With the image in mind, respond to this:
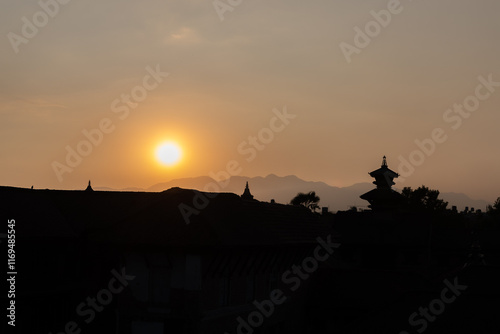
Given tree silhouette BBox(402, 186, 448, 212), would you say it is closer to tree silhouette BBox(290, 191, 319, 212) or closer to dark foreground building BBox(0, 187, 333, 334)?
tree silhouette BBox(290, 191, 319, 212)

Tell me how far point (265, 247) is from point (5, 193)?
15.7 m

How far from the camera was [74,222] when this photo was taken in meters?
43.1

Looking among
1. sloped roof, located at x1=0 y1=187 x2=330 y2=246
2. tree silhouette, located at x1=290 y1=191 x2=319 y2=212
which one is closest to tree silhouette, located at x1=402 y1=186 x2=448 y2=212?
tree silhouette, located at x1=290 y1=191 x2=319 y2=212

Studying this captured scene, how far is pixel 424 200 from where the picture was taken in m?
134

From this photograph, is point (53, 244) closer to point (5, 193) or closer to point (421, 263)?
point (5, 193)

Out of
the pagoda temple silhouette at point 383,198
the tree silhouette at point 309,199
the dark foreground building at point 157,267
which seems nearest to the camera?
the dark foreground building at point 157,267

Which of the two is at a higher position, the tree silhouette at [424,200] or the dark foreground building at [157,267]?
the tree silhouette at [424,200]

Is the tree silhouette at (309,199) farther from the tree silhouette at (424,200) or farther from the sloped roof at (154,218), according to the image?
the sloped roof at (154,218)

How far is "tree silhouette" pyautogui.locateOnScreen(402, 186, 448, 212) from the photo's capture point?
435 feet

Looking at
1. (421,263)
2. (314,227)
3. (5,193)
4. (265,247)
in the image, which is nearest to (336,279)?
(314,227)

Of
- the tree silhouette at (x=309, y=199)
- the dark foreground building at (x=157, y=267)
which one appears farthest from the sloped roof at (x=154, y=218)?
the tree silhouette at (x=309, y=199)

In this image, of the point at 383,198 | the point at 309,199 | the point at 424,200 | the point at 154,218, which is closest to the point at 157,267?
the point at 154,218

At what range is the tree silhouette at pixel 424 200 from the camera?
133 metres

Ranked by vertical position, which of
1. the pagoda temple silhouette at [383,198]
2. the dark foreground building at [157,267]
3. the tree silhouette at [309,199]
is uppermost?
the tree silhouette at [309,199]
